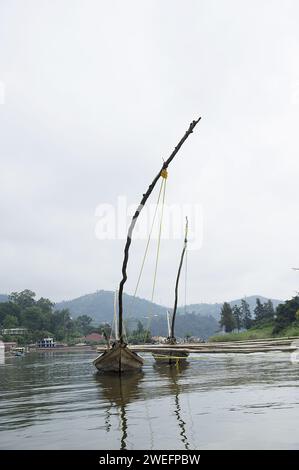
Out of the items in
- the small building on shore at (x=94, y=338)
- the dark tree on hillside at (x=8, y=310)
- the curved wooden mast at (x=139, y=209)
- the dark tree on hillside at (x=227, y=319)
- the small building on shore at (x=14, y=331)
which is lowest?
the small building on shore at (x=94, y=338)

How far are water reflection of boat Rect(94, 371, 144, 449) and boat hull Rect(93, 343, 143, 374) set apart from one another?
1.48 ft

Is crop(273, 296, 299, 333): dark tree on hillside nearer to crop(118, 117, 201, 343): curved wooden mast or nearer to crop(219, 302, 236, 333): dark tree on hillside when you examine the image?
crop(219, 302, 236, 333): dark tree on hillside

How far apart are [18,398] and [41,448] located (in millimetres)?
11513

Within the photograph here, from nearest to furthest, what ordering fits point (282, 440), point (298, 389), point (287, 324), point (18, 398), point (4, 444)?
point (282, 440)
point (4, 444)
point (298, 389)
point (18, 398)
point (287, 324)

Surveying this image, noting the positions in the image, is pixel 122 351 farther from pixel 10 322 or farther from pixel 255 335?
pixel 10 322

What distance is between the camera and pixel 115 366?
2905 cm

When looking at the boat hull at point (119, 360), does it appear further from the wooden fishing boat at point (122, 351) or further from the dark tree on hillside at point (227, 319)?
the dark tree on hillside at point (227, 319)

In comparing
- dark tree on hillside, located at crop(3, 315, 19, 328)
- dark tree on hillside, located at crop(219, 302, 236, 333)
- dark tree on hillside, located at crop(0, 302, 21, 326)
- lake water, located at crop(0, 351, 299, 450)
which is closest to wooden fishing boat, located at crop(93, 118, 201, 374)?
lake water, located at crop(0, 351, 299, 450)

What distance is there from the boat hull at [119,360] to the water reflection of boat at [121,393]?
1.48 ft

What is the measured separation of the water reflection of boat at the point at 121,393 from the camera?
13.0 m

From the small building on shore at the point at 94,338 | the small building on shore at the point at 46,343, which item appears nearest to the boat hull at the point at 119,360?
the small building on shore at the point at 46,343

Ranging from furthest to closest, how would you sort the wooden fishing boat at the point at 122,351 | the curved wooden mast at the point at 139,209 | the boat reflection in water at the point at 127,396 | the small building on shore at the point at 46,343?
the small building on shore at the point at 46,343, the wooden fishing boat at the point at 122,351, the curved wooden mast at the point at 139,209, the boat reflection in water at the point at 127,396

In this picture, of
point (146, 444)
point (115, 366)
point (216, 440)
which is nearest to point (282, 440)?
point (216, 440)

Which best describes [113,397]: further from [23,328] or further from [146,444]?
[23,328]
